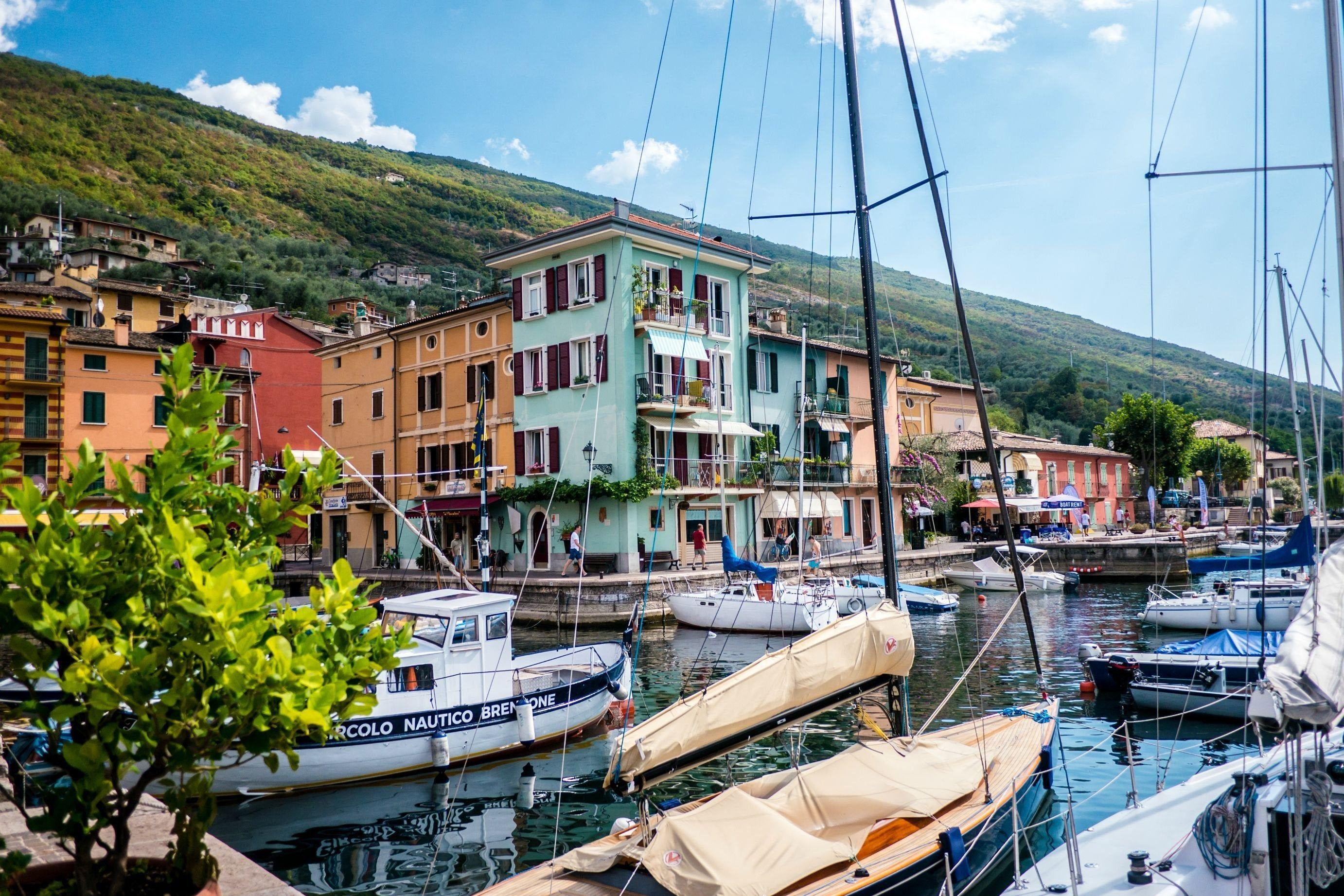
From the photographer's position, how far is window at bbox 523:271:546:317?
40938 mm

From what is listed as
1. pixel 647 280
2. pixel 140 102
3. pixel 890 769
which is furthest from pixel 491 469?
pixel 140 102

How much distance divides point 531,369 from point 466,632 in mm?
25872

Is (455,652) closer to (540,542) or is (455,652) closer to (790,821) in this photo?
(790,821)

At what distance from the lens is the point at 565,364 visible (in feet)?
130

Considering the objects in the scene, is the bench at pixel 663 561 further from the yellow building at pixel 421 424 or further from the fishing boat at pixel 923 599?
the fishing boat at pixel 923 599

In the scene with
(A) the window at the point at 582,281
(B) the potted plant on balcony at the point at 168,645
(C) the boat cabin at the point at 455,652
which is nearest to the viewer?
(B) the potted plant on balcony at the point at 168,645

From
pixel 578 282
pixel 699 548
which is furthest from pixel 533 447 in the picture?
pixel 699 548

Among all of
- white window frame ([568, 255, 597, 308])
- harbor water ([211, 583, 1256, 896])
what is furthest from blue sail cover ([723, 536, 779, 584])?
white window frame ([568, 255, 597, 308])

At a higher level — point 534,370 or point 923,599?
point 534,370

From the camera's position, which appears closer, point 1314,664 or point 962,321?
point 1314,664

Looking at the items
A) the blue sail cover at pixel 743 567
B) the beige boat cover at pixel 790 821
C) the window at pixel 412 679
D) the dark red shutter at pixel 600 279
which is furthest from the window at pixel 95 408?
the beige boat cover at pixel 790 821

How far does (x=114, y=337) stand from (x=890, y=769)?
45.1 m

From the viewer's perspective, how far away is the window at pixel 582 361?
38156mm

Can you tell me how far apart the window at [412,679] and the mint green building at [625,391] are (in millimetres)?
20918
